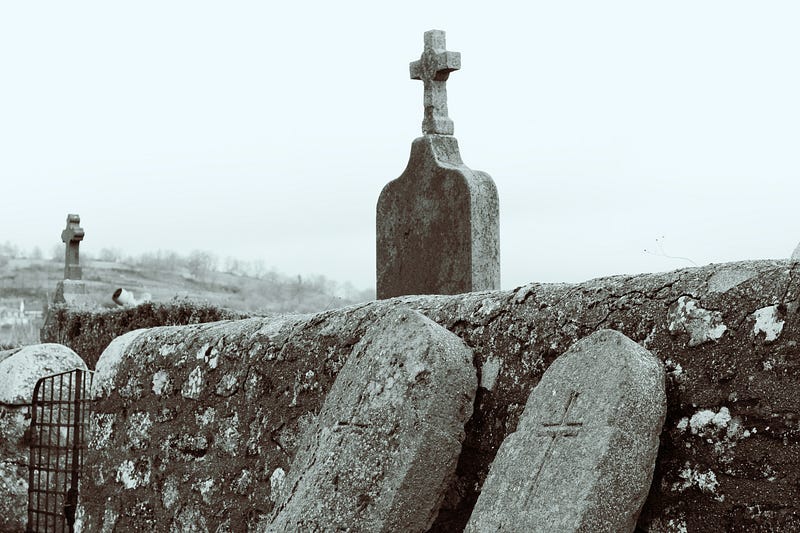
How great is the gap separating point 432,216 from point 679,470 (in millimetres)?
6647

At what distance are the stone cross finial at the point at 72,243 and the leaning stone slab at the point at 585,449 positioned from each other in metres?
15.7

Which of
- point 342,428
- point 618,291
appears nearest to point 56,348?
point 342,428

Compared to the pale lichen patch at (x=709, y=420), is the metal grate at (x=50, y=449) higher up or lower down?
lower down

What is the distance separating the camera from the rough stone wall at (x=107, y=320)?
1026 cm

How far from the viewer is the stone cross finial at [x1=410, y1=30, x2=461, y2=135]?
9.17 m

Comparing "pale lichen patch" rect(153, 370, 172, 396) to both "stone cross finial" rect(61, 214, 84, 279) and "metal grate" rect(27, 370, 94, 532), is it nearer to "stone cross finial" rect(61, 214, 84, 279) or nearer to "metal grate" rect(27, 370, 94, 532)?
"metal grate" rect(27, 370, 94, 532)

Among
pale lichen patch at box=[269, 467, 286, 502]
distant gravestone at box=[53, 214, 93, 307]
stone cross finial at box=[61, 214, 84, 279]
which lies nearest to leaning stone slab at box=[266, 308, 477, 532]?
pale lichen patch at box=[269, 467, 286, 502]

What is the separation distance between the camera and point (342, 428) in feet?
9.89

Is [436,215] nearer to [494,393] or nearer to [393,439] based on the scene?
[494,393]

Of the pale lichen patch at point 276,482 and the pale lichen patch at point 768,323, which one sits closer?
the pale lichen patch at point 768,323

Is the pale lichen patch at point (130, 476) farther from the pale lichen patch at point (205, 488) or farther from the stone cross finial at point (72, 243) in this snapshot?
the stone cross finial at point (72, 243)

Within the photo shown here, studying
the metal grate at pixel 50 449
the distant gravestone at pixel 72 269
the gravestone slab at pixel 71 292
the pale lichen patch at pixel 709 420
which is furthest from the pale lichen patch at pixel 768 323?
the distant gravestone at pixel 72 269

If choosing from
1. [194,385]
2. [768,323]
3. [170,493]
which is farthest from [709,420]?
[170,493]

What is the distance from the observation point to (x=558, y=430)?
2506mm
